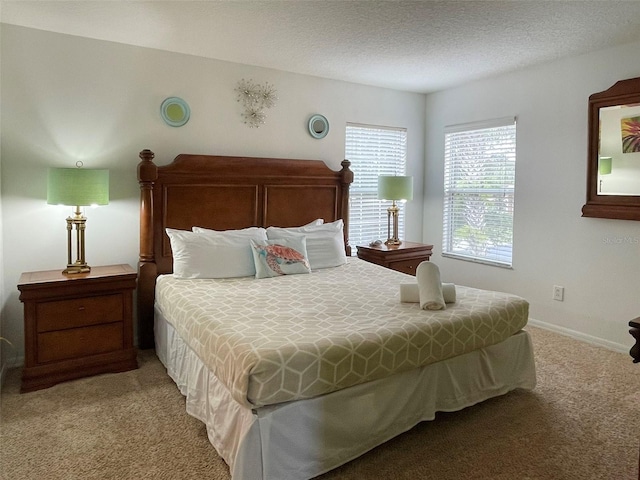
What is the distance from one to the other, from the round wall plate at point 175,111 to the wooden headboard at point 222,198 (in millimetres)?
308

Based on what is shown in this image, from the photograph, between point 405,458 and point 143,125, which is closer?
point 405,458

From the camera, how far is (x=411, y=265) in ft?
14.7

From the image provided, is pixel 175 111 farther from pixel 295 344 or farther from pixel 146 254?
pixel 295 344

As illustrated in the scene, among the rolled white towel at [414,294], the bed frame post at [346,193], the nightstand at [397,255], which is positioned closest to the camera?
the rolled white towel at [414,294]

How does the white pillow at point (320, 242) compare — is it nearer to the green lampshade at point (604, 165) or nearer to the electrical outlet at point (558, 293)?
the electrical outlet at point (558, 293)

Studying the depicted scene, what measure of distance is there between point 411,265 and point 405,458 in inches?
99.0

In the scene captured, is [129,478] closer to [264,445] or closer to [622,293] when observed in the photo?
[264,445]

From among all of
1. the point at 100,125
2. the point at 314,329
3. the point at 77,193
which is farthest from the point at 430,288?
the point at 100,125

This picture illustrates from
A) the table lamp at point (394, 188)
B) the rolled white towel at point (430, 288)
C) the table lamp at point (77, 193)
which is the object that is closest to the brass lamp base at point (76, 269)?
the table lamp at point (77, 193)

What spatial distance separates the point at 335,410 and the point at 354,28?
2482 millimetres

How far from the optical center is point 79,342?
117 inches

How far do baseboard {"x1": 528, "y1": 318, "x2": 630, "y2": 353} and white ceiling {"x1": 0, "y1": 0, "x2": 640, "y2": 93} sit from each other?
2.33 meters

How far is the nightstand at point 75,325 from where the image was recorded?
282 centimetres

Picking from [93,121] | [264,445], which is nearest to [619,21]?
[264,445]
